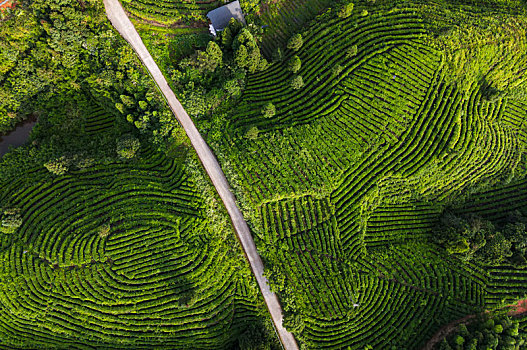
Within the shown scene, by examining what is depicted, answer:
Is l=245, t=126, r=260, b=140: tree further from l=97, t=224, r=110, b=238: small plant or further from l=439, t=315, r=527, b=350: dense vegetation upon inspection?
l=439, t=315, r=527, b=350: dense vegetation

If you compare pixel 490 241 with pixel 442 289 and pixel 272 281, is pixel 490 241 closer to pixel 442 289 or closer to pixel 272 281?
pixel 442 289

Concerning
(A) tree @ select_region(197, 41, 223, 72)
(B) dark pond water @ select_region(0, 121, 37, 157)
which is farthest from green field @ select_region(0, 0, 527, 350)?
(B) dark pond water @ select_region(0, 121, 37, 157)

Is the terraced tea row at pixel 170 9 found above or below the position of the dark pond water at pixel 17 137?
above

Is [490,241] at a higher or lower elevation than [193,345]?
lower

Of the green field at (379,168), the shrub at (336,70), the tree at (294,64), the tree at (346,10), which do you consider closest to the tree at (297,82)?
the tree at (294,64)

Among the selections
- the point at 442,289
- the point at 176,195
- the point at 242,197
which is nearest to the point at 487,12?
the point at 442,289

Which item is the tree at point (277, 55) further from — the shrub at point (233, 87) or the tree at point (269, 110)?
the tree at point (269, 110)

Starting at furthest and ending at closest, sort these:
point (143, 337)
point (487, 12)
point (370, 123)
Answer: point (487, 12)
point (370, 123)
point (143, 337)
